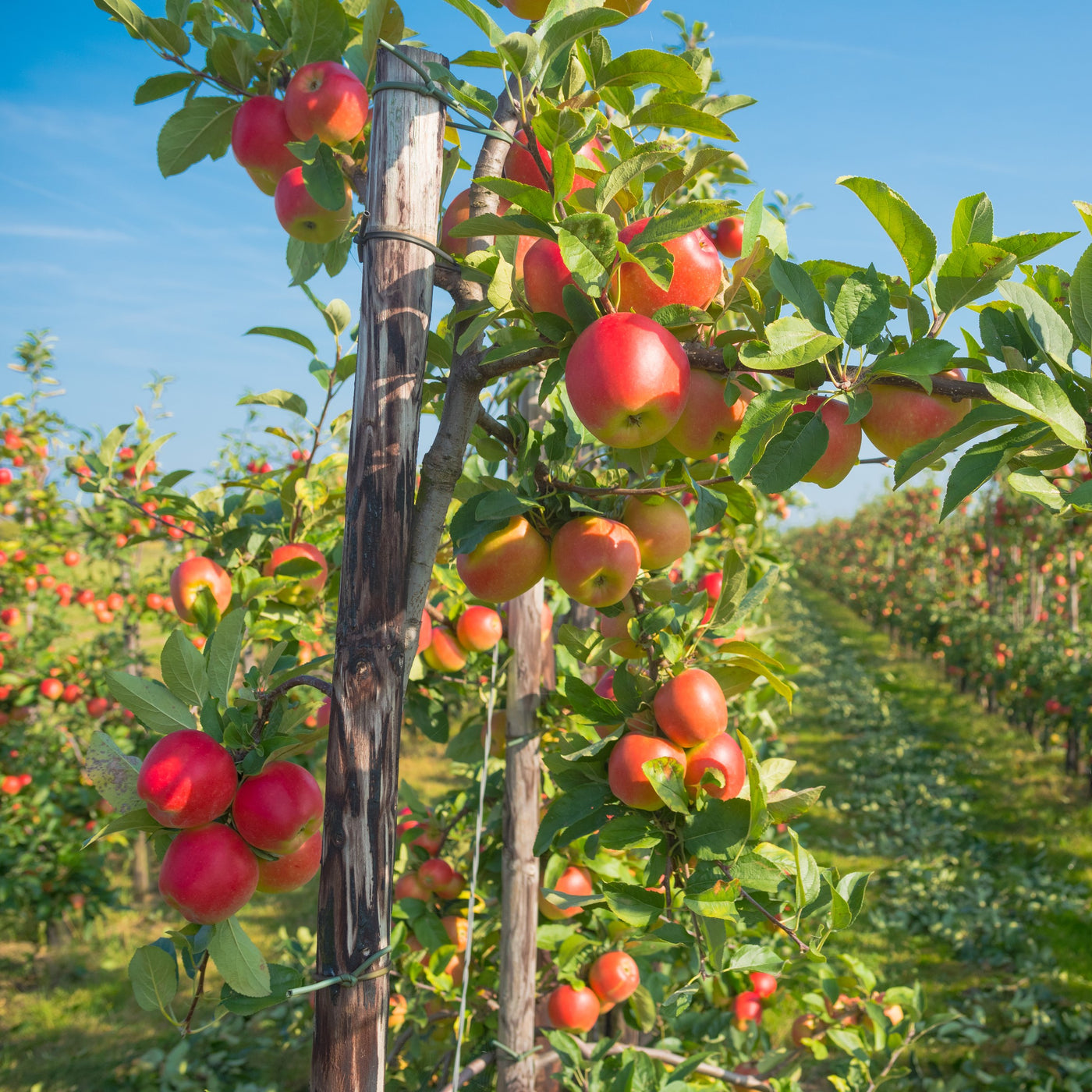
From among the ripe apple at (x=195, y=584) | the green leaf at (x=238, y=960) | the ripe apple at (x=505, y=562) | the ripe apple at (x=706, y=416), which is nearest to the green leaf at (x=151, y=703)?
the green leaf at (x=238, y=960)

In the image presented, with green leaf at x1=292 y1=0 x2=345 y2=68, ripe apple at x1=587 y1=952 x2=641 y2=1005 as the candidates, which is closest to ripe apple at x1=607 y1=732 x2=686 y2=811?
ripe apple at x1=587 y1=952 x2=641 y2=1005

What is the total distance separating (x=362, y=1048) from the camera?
100cm

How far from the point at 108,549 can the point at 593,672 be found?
424 centimetres

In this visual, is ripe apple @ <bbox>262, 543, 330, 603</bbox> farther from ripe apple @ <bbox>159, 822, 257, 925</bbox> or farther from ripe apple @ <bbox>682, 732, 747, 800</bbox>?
ripe apple @ <bbox>682, 732, 747, 800</bbox>

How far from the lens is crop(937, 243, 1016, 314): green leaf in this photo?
791mm

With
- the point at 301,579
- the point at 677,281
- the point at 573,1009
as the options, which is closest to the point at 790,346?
the point at 677,281

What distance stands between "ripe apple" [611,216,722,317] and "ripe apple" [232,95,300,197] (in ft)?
2.16

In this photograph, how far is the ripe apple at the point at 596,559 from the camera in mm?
1136

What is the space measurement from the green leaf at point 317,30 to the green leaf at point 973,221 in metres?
0.92

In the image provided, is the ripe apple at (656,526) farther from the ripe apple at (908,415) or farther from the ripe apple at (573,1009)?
the ripe apple at (573,1009)

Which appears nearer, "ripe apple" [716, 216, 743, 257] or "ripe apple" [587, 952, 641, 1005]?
"ripe apple" [716, 216, 743, 257]

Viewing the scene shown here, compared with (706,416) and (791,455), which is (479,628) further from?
(791,455)

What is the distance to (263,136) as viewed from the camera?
4.05ft

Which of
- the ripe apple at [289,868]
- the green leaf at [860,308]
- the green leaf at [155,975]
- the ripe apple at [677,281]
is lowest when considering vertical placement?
the green leaf at [155,975]
